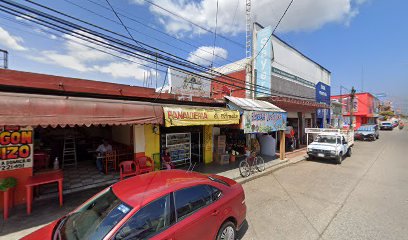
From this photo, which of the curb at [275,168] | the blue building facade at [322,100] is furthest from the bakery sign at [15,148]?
the blue building facade at [322,100]

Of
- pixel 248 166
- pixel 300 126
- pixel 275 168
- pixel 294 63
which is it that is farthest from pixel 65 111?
pixel 300 126

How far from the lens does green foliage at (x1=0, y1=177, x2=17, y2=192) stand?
199 inches

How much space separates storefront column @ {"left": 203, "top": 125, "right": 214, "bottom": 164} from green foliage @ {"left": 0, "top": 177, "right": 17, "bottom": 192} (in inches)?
311

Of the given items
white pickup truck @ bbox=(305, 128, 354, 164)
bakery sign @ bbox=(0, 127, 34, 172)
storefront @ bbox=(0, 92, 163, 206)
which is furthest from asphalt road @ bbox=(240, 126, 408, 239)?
bakery sign @ bbox=(0, 127, 34, 172)

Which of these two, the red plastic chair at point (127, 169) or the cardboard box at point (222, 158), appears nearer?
the red plastic chair at point (127, 169)

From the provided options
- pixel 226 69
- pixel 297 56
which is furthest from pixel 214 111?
pixel 297 56

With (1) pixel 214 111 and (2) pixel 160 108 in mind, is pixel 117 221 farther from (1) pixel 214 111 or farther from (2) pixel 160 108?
(1) pixel 214 111

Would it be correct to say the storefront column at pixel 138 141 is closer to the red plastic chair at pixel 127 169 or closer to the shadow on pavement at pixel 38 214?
the red plastic chair at pixel 127 169

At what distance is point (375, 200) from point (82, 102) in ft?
32.2

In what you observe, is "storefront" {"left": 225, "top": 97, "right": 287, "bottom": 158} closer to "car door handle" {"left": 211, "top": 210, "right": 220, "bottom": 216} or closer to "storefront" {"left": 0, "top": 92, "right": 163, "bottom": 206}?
"storefront" {"left": 0, "top": 92, "right": 163, "bottom": 206}

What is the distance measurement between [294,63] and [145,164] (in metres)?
17.3

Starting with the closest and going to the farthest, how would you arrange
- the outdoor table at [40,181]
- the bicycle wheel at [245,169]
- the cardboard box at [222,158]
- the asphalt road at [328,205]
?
the asphalt road at [328,205], the outdoor table at [40,181], the bicycle wheel at [245,169], the cardboard box at [222,158]

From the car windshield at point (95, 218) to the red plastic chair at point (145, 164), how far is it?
15.4 feet

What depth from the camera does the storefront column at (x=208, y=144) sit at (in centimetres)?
1129
